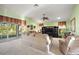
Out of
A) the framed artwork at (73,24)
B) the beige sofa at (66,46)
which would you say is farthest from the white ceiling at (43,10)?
the beige sofa at (66,46)

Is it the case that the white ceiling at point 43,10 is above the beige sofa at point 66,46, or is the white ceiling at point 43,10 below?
above

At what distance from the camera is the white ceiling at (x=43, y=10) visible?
2.30m

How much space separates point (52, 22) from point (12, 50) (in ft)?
2.96

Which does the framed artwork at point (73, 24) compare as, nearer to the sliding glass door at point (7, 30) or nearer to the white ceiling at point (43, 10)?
the white ceiling at point (43, 10)

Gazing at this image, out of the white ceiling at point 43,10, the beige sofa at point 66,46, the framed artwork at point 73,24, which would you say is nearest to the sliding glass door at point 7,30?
the white ceiling at point 43,10

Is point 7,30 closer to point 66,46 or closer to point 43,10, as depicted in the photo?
point 43,10

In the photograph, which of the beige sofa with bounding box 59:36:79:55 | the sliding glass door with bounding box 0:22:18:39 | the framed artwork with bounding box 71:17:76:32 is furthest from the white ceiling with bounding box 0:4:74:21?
the beige sofa with bounding box 59:36:79:55

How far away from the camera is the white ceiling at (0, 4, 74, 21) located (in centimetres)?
230

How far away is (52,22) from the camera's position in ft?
7.82

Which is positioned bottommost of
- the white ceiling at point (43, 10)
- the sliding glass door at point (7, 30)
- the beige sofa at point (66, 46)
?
the beige sofa at point (66, 46)

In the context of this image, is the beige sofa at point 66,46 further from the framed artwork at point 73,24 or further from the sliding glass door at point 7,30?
the sliding glass door at point 7,30
